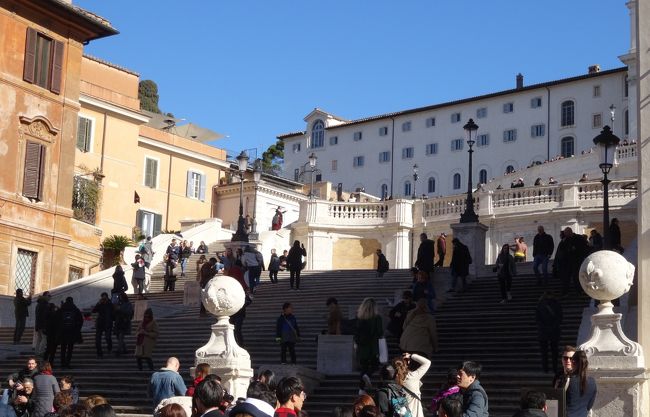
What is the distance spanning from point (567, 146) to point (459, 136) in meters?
8.69

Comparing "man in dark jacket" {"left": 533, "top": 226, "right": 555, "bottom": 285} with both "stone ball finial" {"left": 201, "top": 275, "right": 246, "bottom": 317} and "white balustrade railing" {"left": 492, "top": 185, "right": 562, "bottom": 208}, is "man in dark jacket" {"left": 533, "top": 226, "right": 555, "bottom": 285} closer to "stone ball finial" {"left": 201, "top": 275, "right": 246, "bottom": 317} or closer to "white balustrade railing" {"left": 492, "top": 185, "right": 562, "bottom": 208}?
"stone ball finial" {"left": 201, "top": 275, "right": 246, "bottom": 317}

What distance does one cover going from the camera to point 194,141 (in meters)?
63.5

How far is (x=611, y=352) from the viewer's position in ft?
47.8

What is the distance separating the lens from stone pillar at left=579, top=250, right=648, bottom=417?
14.3m

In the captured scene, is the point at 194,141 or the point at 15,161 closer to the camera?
the point at 15,161

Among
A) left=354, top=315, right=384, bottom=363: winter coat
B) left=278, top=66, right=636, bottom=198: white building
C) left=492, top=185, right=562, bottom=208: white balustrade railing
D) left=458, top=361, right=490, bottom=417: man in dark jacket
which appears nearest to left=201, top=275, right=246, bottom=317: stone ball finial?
left=354, top=315, right=384, bottom=363: winter coat

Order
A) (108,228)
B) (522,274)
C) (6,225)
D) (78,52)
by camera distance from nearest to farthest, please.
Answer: (522,274) < (6,225) < (78,52) < (108,228)

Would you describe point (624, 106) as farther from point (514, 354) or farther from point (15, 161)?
point (514, 354)

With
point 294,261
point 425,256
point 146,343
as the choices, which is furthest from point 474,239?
point 146,343

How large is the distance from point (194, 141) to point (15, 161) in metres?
27.6

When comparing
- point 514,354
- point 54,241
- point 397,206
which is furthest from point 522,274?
point 397,206

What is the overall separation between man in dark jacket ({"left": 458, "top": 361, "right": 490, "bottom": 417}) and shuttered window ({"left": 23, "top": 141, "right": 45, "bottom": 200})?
26.6m

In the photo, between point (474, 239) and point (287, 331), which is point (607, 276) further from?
point (474, 239)

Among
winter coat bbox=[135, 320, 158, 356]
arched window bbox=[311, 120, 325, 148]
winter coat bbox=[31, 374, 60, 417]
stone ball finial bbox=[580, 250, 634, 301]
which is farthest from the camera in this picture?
arched window bbox=[311, 120, 325, 148]
